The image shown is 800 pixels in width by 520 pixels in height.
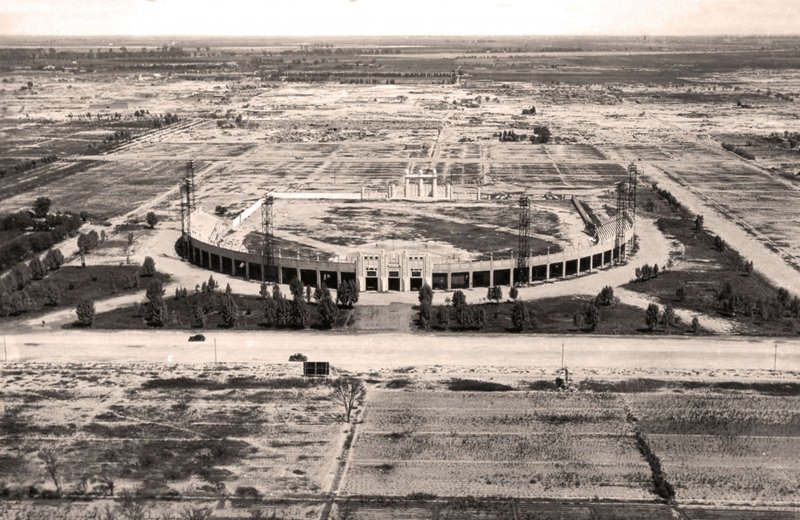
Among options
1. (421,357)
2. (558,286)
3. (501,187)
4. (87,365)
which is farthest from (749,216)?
(87,365)

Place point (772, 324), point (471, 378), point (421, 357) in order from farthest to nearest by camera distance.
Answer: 1. point (772, 324)
2. point (421, 357)
3. point (471, 378)

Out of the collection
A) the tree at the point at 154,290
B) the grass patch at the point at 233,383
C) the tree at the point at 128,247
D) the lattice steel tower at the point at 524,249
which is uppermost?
the lattice steel tower at the point at 524,249

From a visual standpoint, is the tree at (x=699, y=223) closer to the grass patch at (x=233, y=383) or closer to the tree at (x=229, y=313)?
the tree at (x=229, y=313)

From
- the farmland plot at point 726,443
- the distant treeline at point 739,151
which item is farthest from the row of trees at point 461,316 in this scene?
the distant treeline at point 739,151

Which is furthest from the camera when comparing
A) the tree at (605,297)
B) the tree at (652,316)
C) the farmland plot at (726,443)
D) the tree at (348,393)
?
the tree at (605,297)

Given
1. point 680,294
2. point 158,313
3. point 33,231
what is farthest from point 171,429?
point 33,231

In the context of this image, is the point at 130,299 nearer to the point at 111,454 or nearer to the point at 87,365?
the point at 87,365

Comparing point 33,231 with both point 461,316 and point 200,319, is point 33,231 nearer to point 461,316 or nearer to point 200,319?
point 200,319
